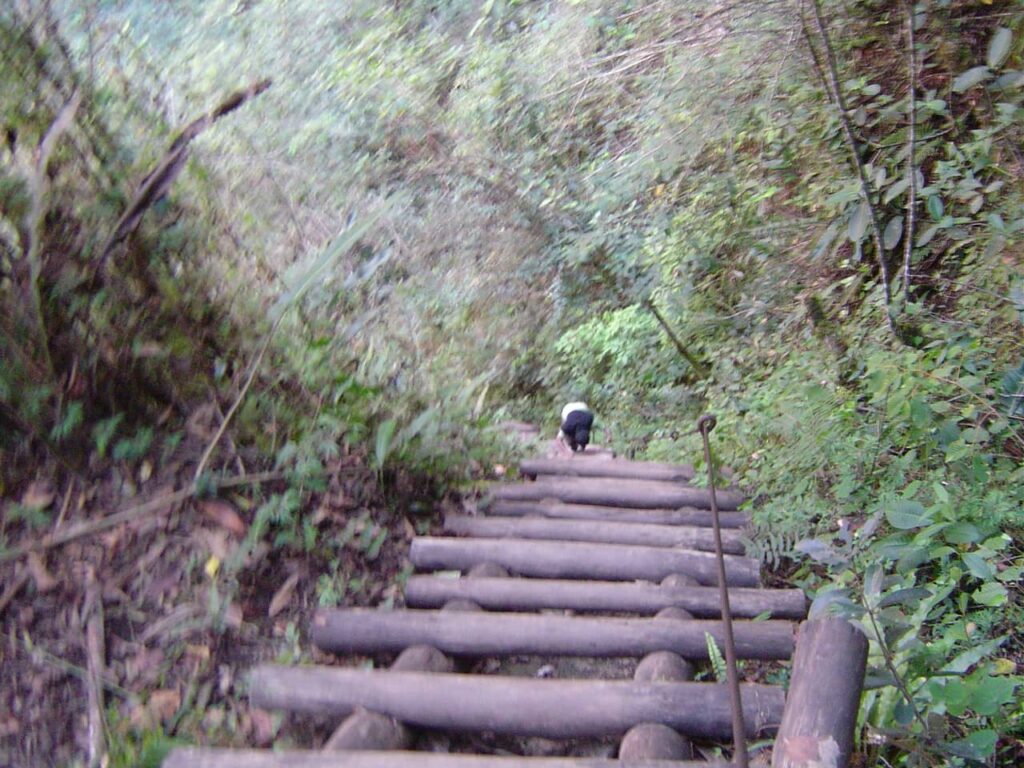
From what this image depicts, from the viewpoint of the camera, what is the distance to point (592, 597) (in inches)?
105

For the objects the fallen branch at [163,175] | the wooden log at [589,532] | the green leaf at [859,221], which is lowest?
the green leaf at [859,221]

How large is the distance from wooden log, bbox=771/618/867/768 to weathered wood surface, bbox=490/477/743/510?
2.23 metres

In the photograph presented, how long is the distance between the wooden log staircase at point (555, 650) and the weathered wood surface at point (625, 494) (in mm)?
636

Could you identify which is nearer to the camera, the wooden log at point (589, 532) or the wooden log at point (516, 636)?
the wooden log at point (516, 636)

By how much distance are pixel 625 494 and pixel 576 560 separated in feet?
4.21

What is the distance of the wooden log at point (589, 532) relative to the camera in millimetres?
3270

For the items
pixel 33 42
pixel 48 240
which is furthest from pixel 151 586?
pixel 33 42

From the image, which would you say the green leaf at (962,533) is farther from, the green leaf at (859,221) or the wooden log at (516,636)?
the green leaf at (859,221)

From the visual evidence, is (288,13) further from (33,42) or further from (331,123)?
(33,42)

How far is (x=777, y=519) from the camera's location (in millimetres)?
3510

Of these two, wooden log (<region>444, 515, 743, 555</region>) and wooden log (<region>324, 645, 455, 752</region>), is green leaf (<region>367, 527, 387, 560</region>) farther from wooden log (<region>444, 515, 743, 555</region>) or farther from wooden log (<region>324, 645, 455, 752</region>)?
wooden log (<region>324, 645, 455, 752</region>)

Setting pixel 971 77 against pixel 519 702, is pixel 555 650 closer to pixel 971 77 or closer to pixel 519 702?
pixel 519 702

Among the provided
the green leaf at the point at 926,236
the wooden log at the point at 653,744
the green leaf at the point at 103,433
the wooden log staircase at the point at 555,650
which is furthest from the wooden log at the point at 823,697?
the green leaf at the point at 926,236

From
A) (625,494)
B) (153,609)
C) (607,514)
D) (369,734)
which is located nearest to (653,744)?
(369,734)
